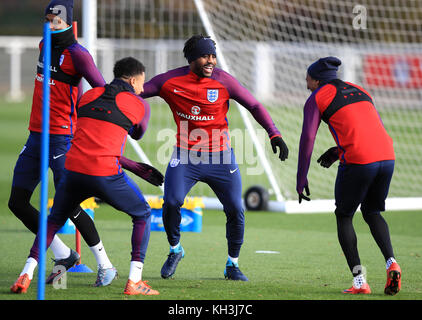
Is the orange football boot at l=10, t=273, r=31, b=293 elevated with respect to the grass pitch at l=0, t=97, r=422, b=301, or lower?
elevated

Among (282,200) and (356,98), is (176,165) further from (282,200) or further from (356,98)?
(282,200)

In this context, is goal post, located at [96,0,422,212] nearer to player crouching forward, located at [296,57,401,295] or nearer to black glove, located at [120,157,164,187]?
player crouching forward, located at [296,57,401,295]

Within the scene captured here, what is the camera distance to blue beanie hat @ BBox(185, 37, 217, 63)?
23.1 ft

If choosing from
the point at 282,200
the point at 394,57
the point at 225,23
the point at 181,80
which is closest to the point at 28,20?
the point at 394,57

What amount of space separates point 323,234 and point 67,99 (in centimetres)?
429

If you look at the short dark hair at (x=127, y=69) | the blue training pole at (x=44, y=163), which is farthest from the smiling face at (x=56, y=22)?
the blue training pole at (x=44, y=163)

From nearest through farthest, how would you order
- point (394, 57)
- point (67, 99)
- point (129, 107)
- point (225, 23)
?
point (129, 107) → point (67, 99) → point (225, 23) → point (394, 57)

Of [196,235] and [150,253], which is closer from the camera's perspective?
[150,253]

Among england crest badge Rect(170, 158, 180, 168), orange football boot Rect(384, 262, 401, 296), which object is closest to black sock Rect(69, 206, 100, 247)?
england crest badge Rect(170, 158, 180, 168)

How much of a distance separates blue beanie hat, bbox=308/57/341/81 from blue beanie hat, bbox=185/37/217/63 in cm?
100

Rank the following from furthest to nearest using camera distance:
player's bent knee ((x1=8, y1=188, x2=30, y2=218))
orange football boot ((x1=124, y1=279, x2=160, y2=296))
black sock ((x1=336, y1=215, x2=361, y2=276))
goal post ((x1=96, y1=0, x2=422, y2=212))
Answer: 1. goal post ((x1=96, y1=0, x2=422, y2=212))
2. player's bent knee ((x1=8, y1=188, x2=30, y2=218))
3. black sock ((x1=336, y1=215, x2=361, y2=276))
4. orange football boot ((x1=124, y1=279, x2=160, y2=296))

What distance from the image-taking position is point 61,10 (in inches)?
259

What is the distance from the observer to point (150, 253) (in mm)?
8375

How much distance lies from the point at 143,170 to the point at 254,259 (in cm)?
232
